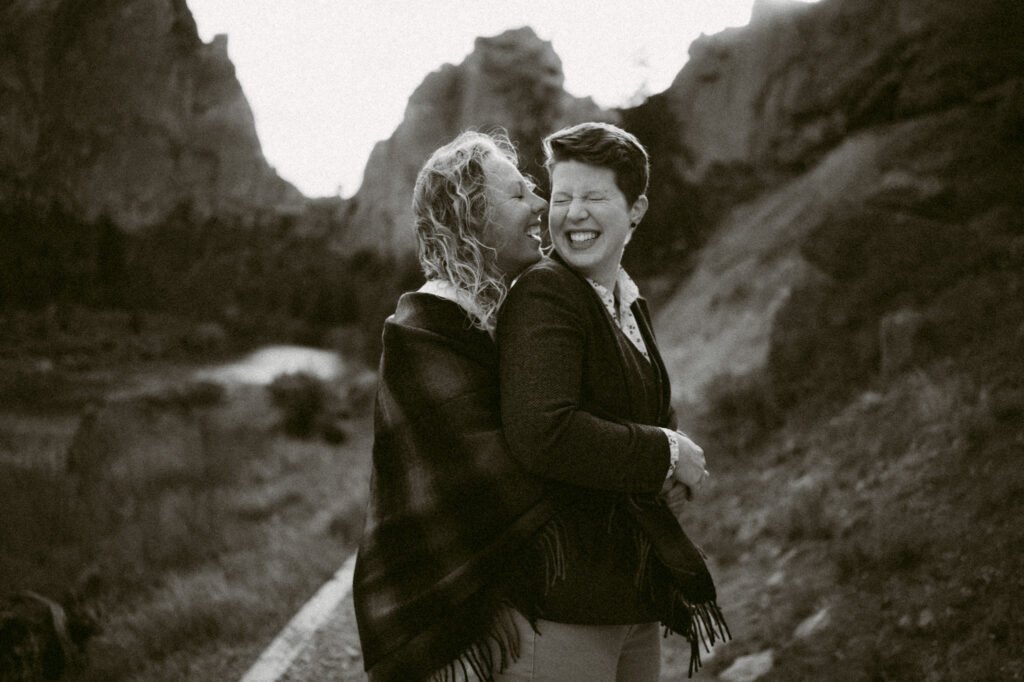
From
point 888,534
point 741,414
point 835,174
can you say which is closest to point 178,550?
point 741,414

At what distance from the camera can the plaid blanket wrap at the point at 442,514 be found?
1.72 meters

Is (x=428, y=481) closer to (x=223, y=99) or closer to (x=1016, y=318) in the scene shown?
(x=1016, y=318)

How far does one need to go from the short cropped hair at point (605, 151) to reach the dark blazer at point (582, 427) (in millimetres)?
269

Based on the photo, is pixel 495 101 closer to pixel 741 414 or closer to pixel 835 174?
pixel 835 174

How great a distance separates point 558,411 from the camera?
1599 mm

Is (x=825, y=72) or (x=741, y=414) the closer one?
(x=741, y=414)

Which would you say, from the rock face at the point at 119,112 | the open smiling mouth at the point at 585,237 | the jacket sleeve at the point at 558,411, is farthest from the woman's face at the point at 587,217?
the rock face at the point at 119,112

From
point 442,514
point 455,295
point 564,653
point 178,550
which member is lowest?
point 178,550

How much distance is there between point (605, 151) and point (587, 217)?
0.17 meters

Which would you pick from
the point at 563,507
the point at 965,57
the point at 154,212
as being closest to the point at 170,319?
the point at 154,212

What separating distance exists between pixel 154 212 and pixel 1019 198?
24.4 feet

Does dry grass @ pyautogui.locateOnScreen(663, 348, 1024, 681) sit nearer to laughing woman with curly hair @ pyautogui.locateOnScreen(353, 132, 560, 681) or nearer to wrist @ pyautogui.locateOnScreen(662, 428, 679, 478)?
wrist @ pyautogui.locateOnScreen(662, 428, 679, 478)

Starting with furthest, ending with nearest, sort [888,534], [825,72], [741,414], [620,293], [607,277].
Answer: [825,72]
[741,414]
[888,534]
[620,293]
[607,277]

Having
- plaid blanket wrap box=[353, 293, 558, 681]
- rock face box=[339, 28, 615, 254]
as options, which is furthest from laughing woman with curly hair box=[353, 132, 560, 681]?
rock face box=[339, 28, 615, 254]
